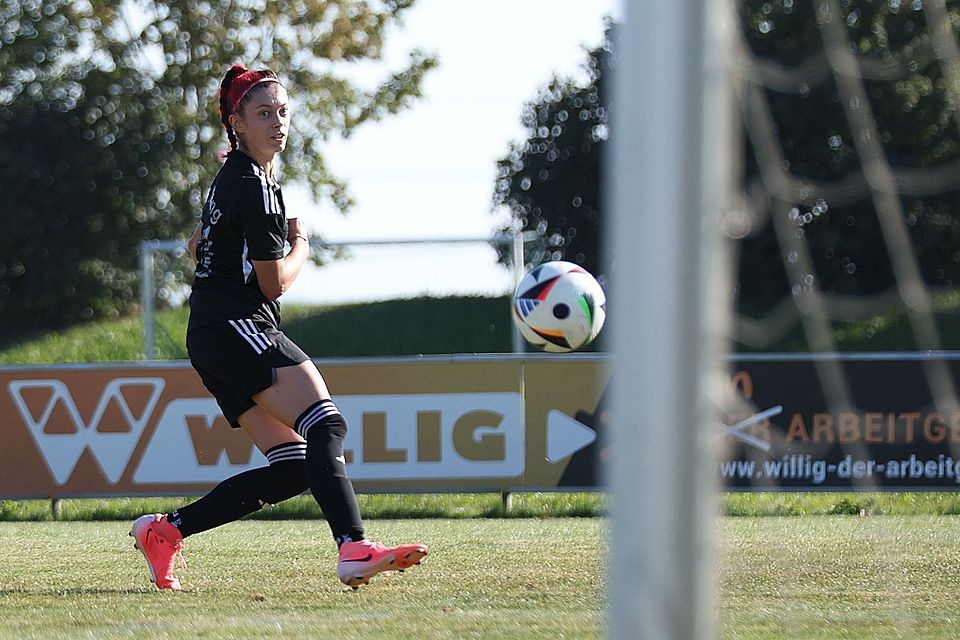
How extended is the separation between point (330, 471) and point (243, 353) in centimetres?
51

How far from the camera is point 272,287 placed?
4992 mm

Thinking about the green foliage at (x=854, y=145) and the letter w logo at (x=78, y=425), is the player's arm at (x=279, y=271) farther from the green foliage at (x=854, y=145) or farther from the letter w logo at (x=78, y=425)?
the green foliage at (x=854, y=145)

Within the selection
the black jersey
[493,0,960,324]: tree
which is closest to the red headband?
the black jersey

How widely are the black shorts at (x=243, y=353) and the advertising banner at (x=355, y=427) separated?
4712mm

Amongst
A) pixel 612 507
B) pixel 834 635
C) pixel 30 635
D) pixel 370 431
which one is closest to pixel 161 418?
pixel 370 431

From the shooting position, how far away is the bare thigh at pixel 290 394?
5008 mm

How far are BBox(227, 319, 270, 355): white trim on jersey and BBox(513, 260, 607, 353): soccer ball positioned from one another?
15.3 ft

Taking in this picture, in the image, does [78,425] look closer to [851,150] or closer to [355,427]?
[355,427]

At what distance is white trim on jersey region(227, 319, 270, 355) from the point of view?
5.00m

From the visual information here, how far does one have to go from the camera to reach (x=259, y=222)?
16.2ft

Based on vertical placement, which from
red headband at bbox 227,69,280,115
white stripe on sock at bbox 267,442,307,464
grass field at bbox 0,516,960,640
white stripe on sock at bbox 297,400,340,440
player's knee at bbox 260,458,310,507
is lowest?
grass field at bbox 0,516,960,640

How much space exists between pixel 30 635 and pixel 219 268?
1459 mm

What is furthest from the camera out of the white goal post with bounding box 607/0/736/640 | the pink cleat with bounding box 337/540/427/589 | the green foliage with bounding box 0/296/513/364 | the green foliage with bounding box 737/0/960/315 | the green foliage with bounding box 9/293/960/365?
the green foliage with bounding box 737/0/960/315

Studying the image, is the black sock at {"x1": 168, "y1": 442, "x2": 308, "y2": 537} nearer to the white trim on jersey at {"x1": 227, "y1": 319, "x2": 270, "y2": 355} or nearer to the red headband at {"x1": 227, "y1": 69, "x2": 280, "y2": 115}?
the white trim on jersey at {"x1": 227, "y1": 319, "x2": 270, "y2": 355}
